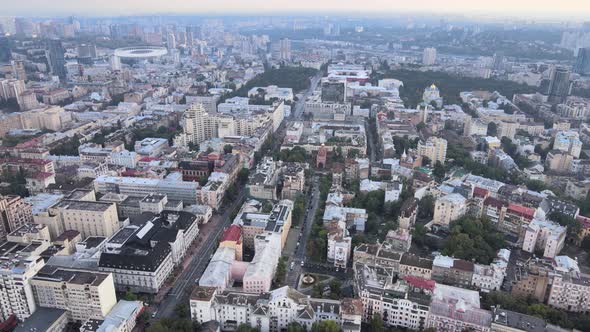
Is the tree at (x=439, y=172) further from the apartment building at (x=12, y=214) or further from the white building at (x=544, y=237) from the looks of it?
the apartment building at (x=12, y=214)

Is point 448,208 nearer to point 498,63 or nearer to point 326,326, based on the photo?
point 326,326

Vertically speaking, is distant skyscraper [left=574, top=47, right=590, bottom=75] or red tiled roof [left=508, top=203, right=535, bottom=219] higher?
distant skyscraper [left=574, top=47, right=590, bottom=75]

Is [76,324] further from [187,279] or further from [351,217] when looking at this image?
[351,217]

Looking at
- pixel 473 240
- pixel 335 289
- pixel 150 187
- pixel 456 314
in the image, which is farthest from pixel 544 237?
pixel 150 187

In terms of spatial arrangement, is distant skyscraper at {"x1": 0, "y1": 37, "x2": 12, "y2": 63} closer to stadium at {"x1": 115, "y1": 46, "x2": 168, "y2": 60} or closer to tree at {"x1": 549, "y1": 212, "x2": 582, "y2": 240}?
stadium at {"x1": 115, "y1": 46, "x2": 168, "y2": 60}

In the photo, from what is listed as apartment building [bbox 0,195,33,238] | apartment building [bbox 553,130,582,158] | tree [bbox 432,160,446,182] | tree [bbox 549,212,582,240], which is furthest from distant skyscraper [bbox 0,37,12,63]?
tree [bbox 549,212,582,240]
